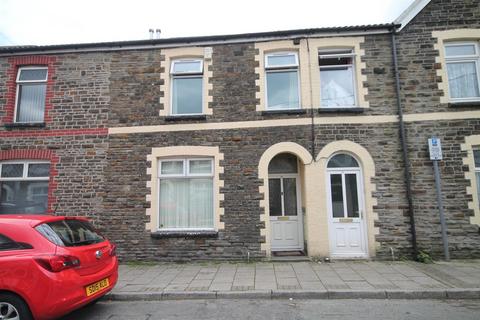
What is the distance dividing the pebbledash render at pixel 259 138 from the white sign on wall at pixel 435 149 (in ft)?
0.78

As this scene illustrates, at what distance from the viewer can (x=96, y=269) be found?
4766 mm

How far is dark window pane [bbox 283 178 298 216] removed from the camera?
29.3ft

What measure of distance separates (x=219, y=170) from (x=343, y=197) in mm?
3488

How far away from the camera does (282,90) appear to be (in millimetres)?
8867

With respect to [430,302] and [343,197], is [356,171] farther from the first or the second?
[430,302]

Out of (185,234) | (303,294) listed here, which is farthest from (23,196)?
(303,294)

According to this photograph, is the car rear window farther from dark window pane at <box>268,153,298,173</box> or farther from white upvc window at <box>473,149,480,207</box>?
white upvc window at <box>473,149,480,207</box>

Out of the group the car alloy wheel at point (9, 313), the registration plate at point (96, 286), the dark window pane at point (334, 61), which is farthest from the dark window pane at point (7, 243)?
the dark window pane at point (334, 61)

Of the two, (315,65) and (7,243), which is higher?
(315,65)

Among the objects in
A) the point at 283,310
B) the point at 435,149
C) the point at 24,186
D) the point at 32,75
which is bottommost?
the point at 283,310

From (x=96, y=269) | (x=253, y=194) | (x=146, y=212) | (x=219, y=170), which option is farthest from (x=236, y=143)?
(x=96, y=269)

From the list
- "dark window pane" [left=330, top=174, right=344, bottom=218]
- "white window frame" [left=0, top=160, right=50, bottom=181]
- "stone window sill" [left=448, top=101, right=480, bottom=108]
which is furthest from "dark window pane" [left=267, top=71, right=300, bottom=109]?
"white window frame" [left=0, top=160, right=50, bottom=181]

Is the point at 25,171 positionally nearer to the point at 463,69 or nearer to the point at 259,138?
the point at 259,138

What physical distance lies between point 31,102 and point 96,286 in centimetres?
732
